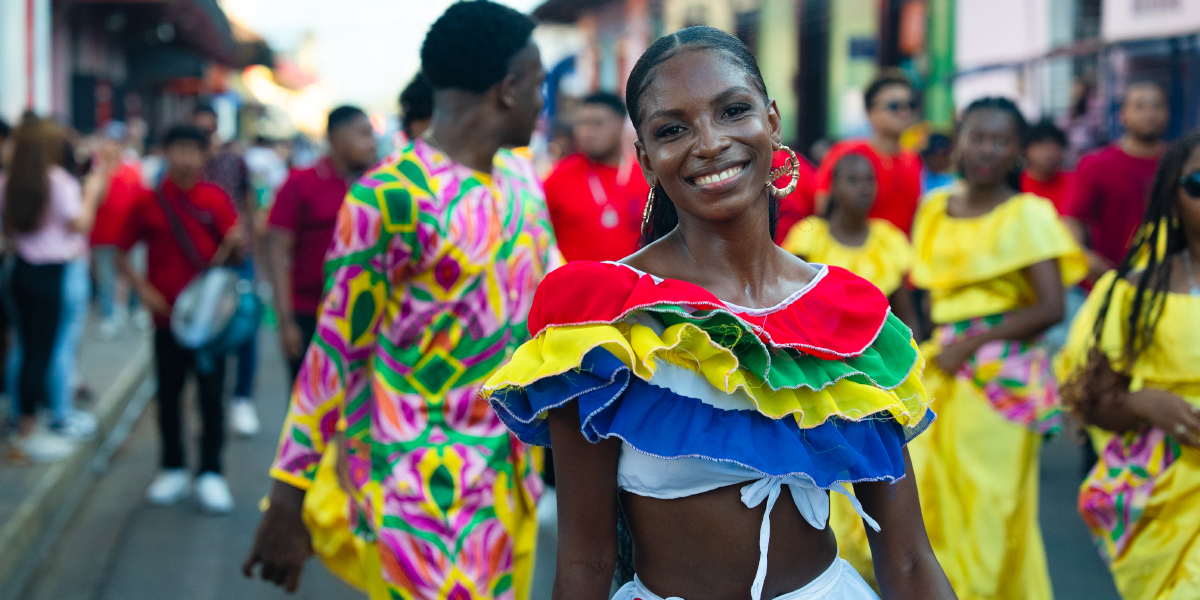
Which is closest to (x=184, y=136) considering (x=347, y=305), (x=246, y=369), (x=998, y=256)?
(x=246, y=369)

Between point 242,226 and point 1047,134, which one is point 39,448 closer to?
point 242,226

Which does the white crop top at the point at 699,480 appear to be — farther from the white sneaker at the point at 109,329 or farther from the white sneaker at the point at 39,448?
the white sneaker at the point at 109,329

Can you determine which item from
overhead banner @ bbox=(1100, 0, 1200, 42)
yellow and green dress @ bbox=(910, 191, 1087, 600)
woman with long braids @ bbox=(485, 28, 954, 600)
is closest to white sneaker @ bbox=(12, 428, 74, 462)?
yellow and green dress @ bbox=(910, 191, 1087, 600)

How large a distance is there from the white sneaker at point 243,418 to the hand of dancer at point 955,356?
5.66 meters

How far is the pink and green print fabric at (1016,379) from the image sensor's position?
14.3ft

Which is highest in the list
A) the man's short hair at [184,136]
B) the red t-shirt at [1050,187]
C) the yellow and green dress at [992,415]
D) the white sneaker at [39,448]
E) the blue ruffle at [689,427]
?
the man's short hair at [184,136]

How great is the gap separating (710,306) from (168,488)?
566 centimetres

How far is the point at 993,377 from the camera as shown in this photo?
444 cm

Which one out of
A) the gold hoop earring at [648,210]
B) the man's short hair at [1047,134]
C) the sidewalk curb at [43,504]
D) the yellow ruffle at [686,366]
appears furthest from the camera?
the man's short hair at [1047,134]

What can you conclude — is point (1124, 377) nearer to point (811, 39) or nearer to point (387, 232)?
point (387, 232)

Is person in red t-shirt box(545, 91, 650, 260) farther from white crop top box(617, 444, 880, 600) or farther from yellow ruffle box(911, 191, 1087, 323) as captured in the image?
white crop top box(617, 444, 880, 600)

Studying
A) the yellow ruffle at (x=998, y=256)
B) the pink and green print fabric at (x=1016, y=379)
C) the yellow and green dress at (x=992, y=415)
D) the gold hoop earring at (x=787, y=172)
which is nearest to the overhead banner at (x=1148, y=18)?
the yellow ruffle at (x=998, y=256)

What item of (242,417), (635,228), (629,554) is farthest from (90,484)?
(629,554)

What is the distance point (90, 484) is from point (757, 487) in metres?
6.57
